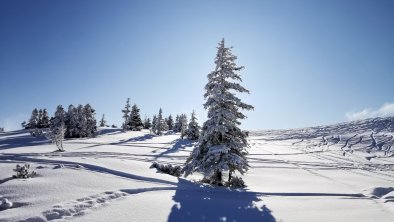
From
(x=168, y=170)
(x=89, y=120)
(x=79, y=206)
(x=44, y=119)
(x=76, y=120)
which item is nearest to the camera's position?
(x=79, y=206)

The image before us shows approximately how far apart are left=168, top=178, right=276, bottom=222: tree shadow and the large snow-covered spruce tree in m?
4.57

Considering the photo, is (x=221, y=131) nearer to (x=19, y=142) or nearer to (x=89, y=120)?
(x=19, y=142)

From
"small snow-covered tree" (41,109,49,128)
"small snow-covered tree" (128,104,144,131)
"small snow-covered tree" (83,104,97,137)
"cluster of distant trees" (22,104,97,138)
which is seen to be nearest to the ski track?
"cluster of distant trees" (22,104,97,138)

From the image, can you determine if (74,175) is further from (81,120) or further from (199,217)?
(81,120)

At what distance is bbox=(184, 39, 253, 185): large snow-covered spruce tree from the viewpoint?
1833cm

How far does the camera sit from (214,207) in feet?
34.9

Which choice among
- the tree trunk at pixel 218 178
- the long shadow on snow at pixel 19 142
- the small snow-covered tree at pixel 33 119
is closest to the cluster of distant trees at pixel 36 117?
the small snow-covered tree at pixel 33 119

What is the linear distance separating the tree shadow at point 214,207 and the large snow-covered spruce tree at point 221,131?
457cm

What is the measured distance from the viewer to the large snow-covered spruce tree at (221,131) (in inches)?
722

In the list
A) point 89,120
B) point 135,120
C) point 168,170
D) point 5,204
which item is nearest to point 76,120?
point 89,120

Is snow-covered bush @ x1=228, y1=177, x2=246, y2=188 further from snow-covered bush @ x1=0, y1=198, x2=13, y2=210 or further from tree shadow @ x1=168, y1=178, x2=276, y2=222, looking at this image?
snow-covered bush @ x1=0, y1=198, x2=13, y2=210

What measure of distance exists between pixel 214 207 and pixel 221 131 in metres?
8.27

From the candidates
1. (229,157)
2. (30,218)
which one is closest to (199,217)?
(30,218)

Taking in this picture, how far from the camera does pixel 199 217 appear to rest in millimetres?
9180
